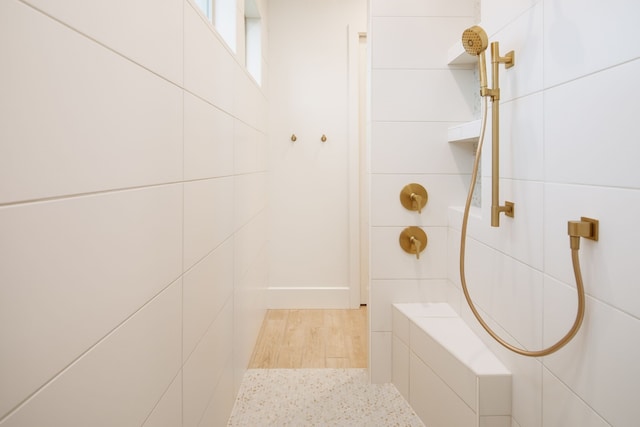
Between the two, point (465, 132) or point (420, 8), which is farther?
point (420, 8)

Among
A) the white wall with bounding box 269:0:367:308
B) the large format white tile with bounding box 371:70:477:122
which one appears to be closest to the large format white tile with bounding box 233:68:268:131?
the white wall with bounding box 269:0:367:308

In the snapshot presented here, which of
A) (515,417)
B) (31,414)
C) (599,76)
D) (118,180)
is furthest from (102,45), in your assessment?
(515,417)

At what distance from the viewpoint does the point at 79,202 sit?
0.62 m

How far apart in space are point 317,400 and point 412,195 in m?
1.08

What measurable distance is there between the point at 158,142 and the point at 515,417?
53.7 inches

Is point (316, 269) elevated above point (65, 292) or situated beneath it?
situated beneath

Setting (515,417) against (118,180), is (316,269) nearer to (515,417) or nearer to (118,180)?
(515,417)

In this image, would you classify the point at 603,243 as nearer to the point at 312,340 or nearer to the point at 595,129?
the point at 595,129

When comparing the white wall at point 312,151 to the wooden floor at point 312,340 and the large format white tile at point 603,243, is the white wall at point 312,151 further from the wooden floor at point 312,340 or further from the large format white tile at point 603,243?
the large format white tile at point 603,243

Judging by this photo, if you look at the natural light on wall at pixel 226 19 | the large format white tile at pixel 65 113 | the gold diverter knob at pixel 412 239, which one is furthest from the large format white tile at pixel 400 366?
the natural light on wall at pixel 226 19

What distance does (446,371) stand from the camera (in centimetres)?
156

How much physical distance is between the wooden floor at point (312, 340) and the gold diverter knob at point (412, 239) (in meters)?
0.75

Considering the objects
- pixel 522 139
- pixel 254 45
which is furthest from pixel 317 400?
pixel 254 45

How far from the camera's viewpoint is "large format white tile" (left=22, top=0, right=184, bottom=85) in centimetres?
60
